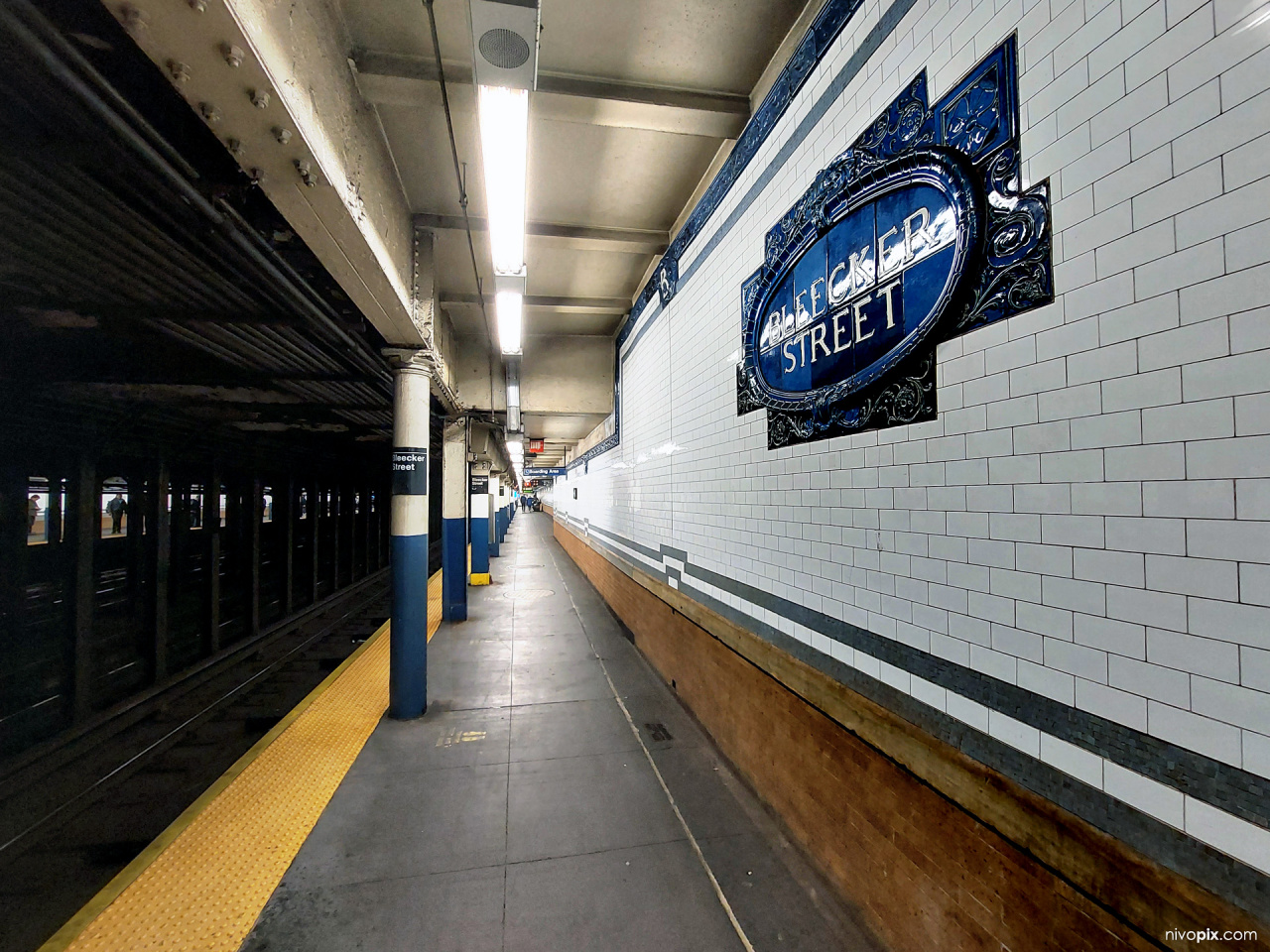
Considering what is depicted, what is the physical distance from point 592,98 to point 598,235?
1.97 metres

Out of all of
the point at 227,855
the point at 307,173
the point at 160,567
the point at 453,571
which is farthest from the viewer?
the point at 453,571

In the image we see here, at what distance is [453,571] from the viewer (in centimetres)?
815

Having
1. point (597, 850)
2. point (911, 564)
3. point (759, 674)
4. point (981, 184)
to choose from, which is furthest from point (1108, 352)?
point (597, 850)

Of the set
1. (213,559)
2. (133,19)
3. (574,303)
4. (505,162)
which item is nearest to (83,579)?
(213,559)

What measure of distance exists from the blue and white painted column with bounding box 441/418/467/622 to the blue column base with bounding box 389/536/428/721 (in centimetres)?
328

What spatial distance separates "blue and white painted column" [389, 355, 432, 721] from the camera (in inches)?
184

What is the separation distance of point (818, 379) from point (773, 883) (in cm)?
273

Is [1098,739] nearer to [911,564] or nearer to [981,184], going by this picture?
[911,564]

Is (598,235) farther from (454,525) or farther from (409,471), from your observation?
(454,525)

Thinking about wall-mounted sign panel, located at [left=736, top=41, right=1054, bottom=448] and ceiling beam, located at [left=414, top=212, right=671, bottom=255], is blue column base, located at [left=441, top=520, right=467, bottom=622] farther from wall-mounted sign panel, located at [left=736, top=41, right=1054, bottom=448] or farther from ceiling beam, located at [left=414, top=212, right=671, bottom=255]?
wall-mounted sign panel, located at [left=736, top=41, right=1054, bottom=448]

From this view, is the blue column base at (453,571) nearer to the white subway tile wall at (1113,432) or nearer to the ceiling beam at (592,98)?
the ceiling beam at (592,98)

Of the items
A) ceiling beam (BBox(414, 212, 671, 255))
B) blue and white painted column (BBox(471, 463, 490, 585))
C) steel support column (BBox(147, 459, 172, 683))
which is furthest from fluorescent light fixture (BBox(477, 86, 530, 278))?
blue and white painted column (BBox(471, 463, 490, 585))

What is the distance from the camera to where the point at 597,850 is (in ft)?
9.46

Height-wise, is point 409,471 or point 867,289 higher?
point 867,289
